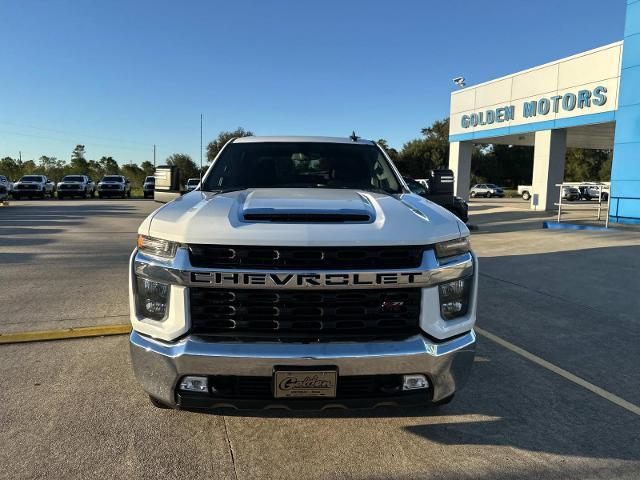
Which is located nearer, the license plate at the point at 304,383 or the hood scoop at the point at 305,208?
the license plate at the point at 304,383

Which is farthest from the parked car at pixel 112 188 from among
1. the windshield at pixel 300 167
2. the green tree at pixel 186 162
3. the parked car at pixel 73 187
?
the windshield at pixel 300 167

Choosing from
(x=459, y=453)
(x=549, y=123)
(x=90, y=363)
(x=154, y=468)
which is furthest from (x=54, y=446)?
(x=549, y=123)

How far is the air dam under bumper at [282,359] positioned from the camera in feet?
8.02

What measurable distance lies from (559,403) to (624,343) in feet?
6.38

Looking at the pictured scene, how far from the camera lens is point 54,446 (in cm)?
285

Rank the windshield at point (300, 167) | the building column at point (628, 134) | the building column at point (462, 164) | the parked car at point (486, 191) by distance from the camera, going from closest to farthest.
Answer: the windshield at point (300, 167) → the building column at point (628, 134) → the building column at point (462, 164) → the parked car at point (486, 191)

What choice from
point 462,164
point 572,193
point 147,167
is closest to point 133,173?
point 147,167

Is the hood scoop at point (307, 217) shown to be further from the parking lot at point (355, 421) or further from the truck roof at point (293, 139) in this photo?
the truck roof at point (293, 139)

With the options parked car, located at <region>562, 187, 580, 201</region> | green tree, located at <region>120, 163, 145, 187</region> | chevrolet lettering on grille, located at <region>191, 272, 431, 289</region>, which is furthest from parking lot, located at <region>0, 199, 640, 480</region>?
green tree, located at <region>120, 163, 145, 187</region>

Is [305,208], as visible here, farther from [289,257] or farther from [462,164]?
[462,164]

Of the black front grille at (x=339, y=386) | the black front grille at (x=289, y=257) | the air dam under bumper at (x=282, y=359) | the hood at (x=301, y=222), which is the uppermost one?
the hood at (x=301, y=222)

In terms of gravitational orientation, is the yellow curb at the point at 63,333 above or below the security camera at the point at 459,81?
below

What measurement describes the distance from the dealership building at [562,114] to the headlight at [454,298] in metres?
16.8

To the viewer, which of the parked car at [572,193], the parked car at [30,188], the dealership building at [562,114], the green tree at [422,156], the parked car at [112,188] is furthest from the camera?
the green tree at [422,156]
